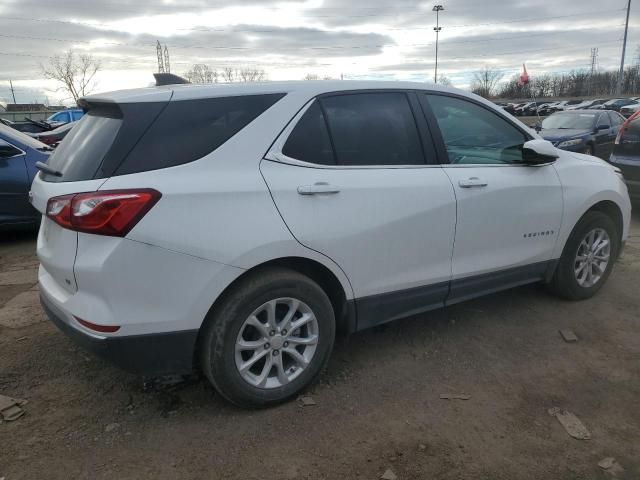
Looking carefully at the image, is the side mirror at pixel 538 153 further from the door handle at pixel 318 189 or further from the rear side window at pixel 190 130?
the rear side window at pixel 190 130

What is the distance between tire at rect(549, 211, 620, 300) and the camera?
14.0 ft

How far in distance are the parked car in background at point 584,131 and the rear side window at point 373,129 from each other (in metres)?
9.76

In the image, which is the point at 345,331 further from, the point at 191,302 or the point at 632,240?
the point at 632,240

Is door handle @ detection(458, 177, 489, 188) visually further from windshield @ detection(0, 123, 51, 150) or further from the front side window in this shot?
windshield @ detection(0, 123, 51, 150)

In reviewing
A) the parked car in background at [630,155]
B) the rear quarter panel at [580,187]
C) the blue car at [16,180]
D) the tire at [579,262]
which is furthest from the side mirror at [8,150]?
the parked car in background at [630,155]

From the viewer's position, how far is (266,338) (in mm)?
2807

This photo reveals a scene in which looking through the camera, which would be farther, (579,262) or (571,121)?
(571,121)

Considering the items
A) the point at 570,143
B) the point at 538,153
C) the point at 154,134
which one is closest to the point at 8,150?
the point at 154,134

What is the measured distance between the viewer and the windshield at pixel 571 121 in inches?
507

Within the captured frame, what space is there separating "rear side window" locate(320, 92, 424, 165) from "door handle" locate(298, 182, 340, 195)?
20 cm

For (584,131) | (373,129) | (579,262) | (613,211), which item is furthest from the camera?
(584,131)

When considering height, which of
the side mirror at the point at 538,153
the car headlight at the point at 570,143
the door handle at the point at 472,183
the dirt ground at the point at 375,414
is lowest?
the dirt ground at the point at 375,414

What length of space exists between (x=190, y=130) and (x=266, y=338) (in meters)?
1.13

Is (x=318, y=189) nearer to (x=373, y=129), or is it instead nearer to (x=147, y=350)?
(x=373, y=129)
